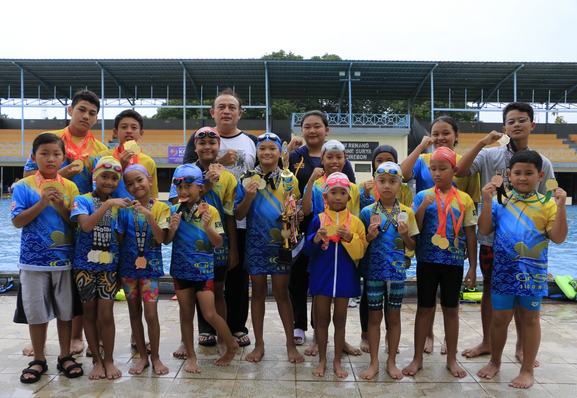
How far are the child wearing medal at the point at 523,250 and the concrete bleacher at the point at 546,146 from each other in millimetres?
18160

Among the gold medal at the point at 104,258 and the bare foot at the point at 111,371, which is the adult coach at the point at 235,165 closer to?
the gold medal at the point at 104,258

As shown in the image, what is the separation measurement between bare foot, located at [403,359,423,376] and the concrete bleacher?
18.6 metres

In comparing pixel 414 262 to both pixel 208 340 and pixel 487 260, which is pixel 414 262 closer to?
pixel 487 260

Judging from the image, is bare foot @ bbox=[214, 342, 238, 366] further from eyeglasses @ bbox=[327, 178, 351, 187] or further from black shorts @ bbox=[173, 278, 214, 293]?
eyeglasses @ bbox=[327, 178, 351, 187]

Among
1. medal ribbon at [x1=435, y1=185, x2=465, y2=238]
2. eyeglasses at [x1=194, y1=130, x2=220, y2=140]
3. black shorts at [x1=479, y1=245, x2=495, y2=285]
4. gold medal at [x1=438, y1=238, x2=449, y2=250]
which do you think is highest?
eyeglasses at [x1=194, y1=130, x2=220, y2=140]

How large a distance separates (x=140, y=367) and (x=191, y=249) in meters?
1.03

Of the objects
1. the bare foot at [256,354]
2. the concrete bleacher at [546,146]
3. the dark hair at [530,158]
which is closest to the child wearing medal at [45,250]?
the bare foot at [256,354]

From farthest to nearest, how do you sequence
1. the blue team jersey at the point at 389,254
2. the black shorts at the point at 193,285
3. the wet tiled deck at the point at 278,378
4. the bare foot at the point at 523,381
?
the black shorts at the point at 193,285 < the blue team jersey at the point at 389,254 < the bare foot at the point at 523,381 < the wet tiled deck at the point at 278,378

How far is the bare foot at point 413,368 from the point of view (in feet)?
11.1

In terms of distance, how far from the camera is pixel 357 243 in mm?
3375

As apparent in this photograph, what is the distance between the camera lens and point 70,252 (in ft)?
11.1

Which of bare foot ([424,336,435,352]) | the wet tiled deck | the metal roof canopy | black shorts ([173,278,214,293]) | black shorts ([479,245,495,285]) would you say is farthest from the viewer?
the metal roof canopy

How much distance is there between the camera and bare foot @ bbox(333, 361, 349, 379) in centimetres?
333

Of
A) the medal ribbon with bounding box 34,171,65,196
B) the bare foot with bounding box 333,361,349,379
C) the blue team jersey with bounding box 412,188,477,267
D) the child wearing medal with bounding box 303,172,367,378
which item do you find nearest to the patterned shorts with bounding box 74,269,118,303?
the medal ribbon with bounding box 34,171,65,196
